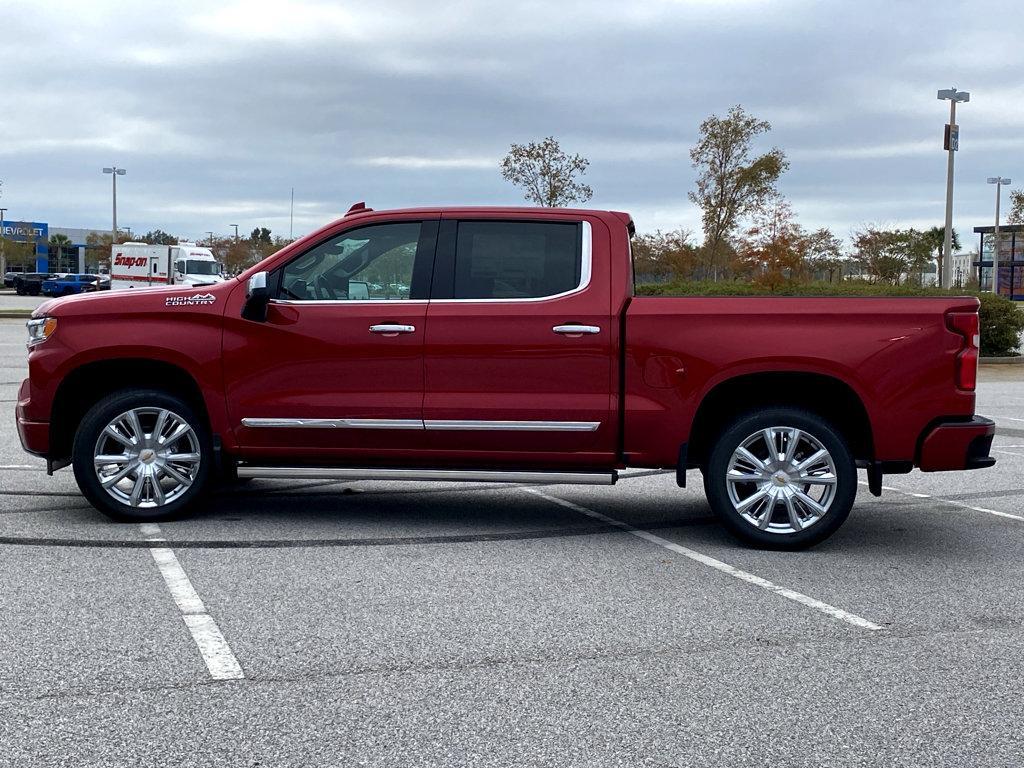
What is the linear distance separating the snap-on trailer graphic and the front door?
144 ft

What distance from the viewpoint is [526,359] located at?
7.26 metres

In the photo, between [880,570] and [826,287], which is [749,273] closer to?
[826,287]

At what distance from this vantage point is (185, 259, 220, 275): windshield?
5341 centimetres

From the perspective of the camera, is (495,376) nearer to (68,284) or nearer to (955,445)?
(955,445)

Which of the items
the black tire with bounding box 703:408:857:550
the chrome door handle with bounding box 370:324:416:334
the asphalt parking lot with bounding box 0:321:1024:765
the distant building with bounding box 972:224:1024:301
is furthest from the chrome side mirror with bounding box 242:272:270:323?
the distant building with bounding box 972:224:1024:301

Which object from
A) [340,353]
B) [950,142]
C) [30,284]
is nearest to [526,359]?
[340,353]

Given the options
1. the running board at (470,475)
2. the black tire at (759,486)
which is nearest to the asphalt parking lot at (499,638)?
the black tire at (759,486)

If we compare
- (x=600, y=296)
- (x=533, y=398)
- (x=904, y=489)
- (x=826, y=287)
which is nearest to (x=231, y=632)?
(x=533, y=398)

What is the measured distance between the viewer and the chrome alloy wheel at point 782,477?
7.05 metres

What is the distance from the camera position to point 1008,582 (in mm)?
6402

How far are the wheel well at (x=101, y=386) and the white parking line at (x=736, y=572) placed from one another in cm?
267

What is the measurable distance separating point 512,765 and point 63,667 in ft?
6.32

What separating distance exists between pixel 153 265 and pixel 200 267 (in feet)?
10.8

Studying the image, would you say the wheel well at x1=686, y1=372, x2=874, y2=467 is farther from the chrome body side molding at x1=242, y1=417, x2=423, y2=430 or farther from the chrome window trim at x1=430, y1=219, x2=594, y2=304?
the chrome body side molding at x1=242, y1=417, x2=423, y2=430
